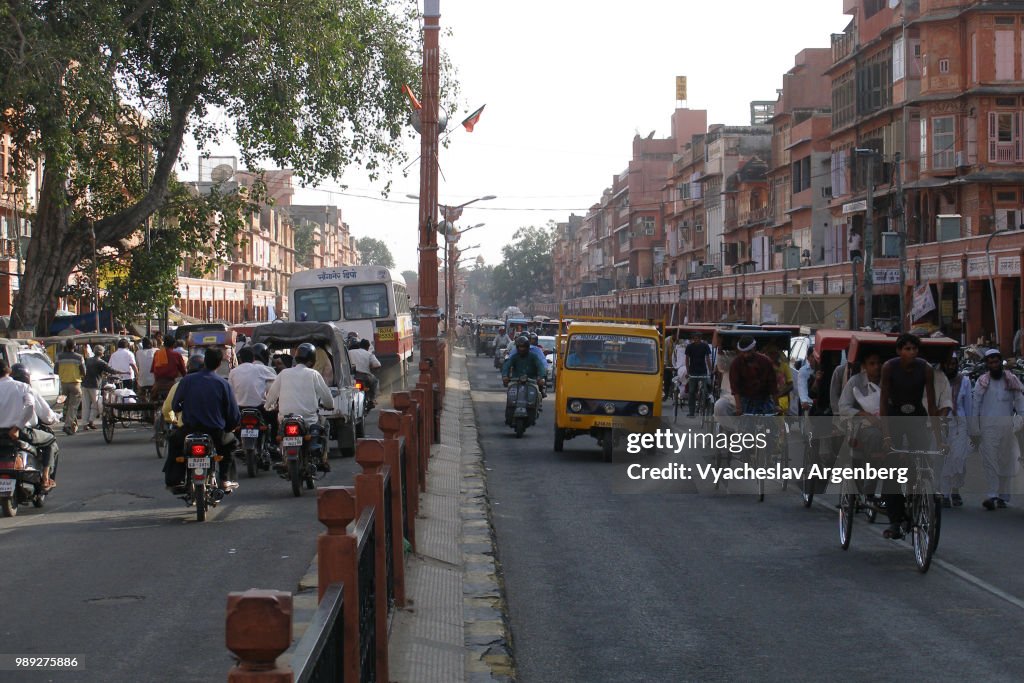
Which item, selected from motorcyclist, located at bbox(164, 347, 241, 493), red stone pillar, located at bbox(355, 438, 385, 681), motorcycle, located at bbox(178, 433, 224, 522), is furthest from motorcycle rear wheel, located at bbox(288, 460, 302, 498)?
red stone pillar, located at bbox(355, 438, 385, 681)

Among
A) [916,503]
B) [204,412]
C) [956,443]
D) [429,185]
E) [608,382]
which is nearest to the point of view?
[916,503]

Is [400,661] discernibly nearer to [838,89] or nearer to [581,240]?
[838,89]

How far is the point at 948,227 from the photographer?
44.2m

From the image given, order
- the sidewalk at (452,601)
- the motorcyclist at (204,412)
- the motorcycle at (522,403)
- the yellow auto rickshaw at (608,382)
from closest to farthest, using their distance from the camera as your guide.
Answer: the sidewalk at (452,601), the motorcyclist at (204,412), the yellow auto rickshaw at (608,382), the motorcycle at (522,403)

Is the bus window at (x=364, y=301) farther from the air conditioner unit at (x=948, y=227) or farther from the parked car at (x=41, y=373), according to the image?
the air conditioner unit at (x=948, y=227)

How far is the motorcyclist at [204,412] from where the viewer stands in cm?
1248

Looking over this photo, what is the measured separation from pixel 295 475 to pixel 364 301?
21995 mm

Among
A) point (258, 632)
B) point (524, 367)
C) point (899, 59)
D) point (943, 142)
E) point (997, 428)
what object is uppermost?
point (899, 59)

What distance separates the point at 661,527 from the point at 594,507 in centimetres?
160

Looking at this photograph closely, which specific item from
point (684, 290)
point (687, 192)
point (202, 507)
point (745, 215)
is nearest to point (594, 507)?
point (202, 507)

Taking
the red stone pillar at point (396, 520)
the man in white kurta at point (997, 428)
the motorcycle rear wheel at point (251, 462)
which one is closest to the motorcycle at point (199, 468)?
the motorcycle rear wheel at point (251, 462)

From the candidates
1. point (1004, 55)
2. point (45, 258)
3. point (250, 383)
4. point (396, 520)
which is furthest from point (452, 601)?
point (1004, 55)

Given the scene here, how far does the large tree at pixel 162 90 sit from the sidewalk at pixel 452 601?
1644 centimetres

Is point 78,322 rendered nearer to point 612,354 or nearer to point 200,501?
point 612,354
